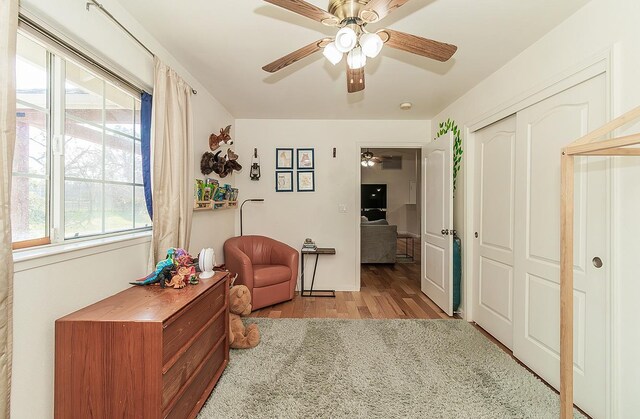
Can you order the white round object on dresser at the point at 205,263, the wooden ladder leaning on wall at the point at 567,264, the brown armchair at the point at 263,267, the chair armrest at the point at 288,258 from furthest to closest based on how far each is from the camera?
the chair armrest at the point at 288,258 → the brown armchair at the point at 263,267 → the white round object on dresser at the point at 205,263 → the wooden ladder leaning on wall at the point at 567,264

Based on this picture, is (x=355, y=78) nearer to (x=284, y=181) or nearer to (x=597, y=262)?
(x=597, y=262)

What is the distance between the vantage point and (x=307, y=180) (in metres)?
4.00

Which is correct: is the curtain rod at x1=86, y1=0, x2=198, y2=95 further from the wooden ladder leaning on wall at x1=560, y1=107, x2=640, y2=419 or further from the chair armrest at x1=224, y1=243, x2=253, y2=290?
the wooden ladder leaning on wall at x1=560, y1=107, x2=640, y2=419

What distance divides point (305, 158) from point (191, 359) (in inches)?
116

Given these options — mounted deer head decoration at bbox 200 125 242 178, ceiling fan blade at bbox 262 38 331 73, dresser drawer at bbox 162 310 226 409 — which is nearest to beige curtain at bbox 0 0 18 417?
dresser drawer at bbox 162 310 226 409

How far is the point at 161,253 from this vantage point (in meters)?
1.99

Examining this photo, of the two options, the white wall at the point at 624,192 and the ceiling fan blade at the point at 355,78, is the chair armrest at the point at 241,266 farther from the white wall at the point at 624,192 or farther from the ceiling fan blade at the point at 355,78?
the white wall at the point at 624,192

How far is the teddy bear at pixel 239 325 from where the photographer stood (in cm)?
232

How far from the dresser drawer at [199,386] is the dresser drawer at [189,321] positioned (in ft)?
0.89

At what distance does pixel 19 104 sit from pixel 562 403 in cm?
285

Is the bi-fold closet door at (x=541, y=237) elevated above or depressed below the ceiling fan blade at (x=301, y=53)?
below

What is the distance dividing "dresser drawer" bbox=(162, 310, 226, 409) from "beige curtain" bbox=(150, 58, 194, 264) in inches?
25.2

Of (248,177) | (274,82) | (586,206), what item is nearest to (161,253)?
(274,82)

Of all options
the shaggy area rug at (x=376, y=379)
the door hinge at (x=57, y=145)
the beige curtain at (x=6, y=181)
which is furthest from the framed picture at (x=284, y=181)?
the beige curtain at (x=6, y=181)
